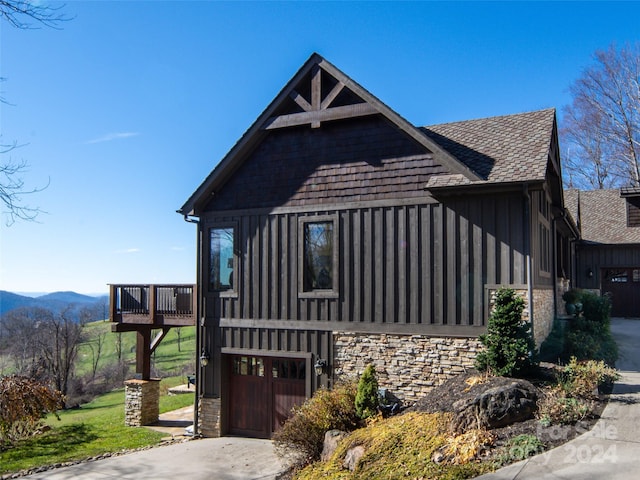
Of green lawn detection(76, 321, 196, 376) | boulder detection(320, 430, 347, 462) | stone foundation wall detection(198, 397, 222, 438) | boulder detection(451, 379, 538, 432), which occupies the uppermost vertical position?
boulder detection(451, 379, 538, 432)

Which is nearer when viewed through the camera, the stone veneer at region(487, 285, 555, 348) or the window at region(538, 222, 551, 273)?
the stone veneer at region(487, 285, 555, 348)

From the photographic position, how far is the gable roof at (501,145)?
9962 millimetres

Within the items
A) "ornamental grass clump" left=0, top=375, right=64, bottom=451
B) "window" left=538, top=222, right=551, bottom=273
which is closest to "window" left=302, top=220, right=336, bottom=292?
"window" left=538, top=222, right=551, bottom=273

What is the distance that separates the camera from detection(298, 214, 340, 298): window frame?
1165cm

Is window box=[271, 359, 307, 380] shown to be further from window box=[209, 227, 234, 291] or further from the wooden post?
the wooden post

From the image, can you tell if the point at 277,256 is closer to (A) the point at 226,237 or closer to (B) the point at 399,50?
(A) the point at 226,237

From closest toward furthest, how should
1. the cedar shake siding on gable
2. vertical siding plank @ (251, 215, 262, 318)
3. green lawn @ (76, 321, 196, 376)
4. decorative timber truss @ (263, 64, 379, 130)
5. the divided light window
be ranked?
1. the cedar shake siding on gable
2. decorative timber truss @ (263, 64, 379, 130)
3. the divided light window
4. vertical siding plank @ (251, 215, 262, 318)
5. green lawn @ (76, 321, 196, 376)

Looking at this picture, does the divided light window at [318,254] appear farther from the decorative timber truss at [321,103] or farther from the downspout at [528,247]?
the downspout at [528,247]

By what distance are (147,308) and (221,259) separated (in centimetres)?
341

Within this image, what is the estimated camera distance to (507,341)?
29.1ft

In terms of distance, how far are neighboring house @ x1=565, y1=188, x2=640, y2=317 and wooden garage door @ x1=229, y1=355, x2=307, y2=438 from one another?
15646mm

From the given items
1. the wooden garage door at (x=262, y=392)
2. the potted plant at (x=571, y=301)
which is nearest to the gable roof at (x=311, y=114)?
the wooden garage door at (x=262, y=392)

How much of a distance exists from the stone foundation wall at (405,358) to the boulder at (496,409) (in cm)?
233

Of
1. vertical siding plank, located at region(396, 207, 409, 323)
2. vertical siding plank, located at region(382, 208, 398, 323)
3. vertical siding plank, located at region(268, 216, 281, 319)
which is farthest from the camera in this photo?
vertical siding plank, located at region(268, 216, 281, 319)
